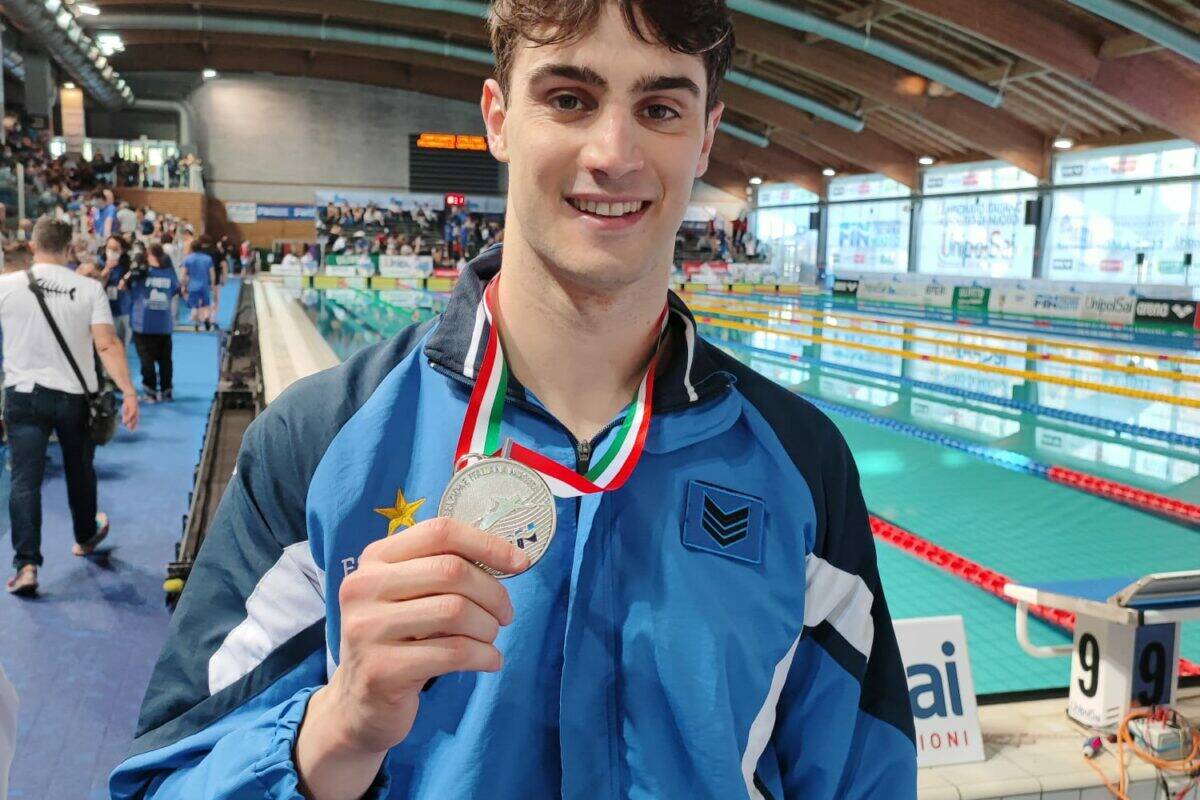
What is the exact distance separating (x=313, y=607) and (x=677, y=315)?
61 cm

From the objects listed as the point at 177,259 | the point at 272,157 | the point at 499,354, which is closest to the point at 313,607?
the point at 499,354

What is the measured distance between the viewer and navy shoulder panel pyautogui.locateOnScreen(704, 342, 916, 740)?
4.09 feet

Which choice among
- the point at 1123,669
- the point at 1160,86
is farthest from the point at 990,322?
the point at 1123,669

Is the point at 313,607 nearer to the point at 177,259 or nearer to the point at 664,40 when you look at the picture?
the point at 664,40

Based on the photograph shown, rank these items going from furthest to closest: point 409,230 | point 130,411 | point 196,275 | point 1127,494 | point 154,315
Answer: point 409,230
point 196,275
point 154,315
point 1127,494
point 130,411

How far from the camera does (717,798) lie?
3.61 feet

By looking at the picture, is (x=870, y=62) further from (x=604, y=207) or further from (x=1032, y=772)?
(x=604, y=207)

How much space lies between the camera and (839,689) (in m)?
1.23

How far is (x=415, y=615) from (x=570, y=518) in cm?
33

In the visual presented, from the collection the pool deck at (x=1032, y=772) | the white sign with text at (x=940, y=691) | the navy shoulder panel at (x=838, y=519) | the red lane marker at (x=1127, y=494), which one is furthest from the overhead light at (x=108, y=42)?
the navy shoulder panel at (x=838, y=519)

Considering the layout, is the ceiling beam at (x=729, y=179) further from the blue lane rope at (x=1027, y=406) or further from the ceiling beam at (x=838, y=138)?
the blue lane rope at (x=1027, y=406)

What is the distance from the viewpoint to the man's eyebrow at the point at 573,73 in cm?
109

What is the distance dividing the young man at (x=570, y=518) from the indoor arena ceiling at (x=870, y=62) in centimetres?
1664

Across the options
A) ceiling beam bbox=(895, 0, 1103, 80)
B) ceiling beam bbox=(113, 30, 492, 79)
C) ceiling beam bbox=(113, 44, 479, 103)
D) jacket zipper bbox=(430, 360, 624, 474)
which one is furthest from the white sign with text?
ceiling beam bbox=(113, 44, 479, 103)
